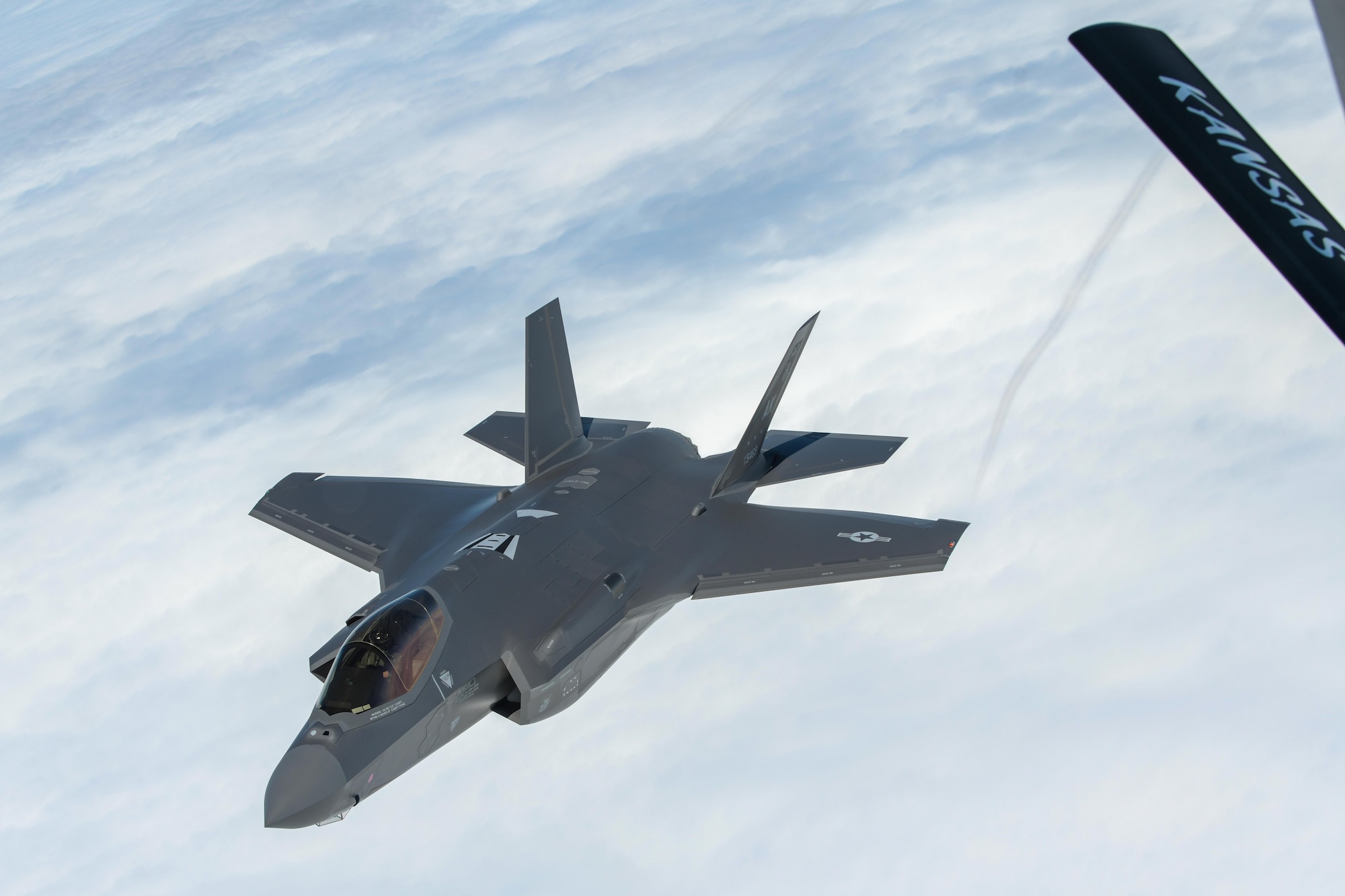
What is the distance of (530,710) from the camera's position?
1630cm

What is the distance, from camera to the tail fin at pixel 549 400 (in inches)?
840

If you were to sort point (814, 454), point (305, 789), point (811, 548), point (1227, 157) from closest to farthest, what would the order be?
point (1227, 157) → point (305, 789) → point (811, 548) → point (814, 454)

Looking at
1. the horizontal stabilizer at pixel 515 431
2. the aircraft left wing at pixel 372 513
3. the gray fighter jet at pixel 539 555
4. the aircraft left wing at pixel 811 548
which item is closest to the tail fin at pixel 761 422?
the gray fighter jet at pixel 539 555

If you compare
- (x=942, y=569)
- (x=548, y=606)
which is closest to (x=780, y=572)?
(x=942, y=569)

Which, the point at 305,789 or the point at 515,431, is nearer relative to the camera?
the point at 305,789

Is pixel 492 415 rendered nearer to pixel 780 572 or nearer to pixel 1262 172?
pixel 780 572

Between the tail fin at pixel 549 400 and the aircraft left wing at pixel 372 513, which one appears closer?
the aircraft left wing at pixel 372 513

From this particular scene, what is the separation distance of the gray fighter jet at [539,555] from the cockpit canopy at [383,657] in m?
0.02

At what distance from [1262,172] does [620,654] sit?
1204 centimetres

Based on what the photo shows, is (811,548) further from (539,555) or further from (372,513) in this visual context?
(372,513)

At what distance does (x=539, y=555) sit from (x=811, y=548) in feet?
17.0

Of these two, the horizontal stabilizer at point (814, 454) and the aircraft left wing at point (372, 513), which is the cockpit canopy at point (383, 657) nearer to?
the aircraft left wing at point (372, 513)

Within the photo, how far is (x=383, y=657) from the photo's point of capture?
1492 centimetres

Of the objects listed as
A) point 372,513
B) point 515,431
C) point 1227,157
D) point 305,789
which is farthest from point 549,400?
point 1227,157
